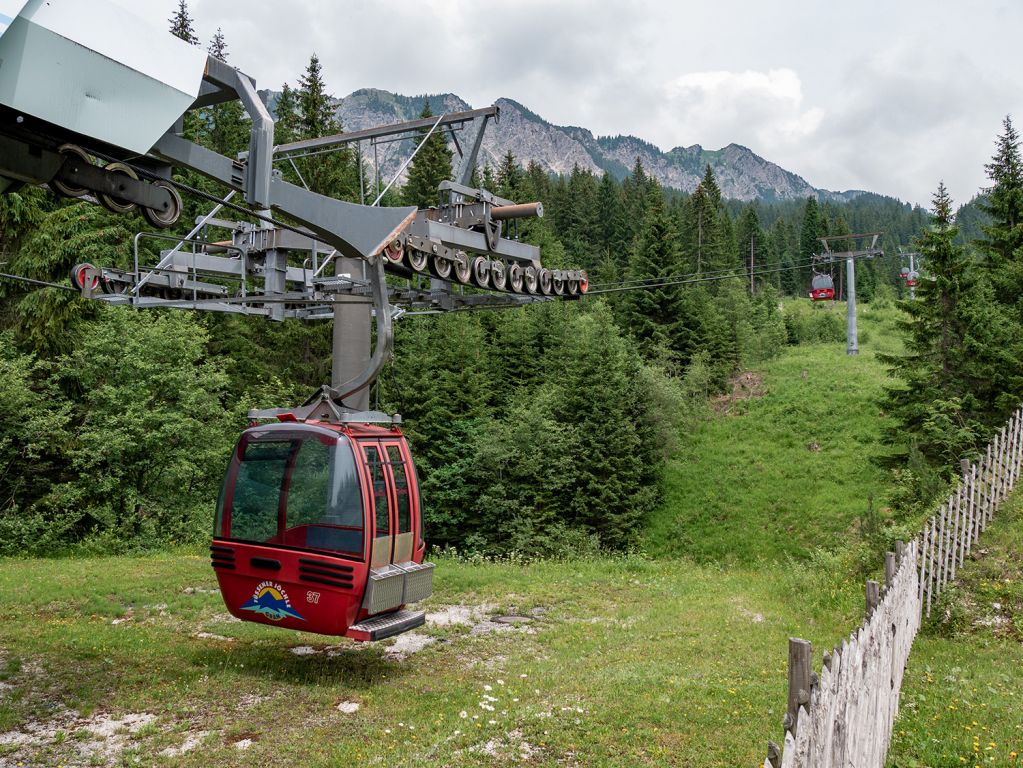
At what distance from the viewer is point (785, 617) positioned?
9.94 meters

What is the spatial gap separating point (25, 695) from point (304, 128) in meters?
27.2

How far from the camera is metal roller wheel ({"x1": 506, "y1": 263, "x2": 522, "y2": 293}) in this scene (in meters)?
9.52

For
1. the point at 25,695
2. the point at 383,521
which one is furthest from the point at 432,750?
the point at 25,695

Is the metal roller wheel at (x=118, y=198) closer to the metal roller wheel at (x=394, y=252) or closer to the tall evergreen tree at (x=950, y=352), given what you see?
the metal roller wheel at (x=394, y=252)

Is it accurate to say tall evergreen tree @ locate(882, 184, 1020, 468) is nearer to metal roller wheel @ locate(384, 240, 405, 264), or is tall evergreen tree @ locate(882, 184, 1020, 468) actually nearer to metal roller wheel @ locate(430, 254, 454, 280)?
metal roller wheel @ locate(430, 254, 454, 280)

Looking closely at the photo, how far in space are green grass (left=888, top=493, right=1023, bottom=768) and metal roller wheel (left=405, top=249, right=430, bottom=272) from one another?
569cm

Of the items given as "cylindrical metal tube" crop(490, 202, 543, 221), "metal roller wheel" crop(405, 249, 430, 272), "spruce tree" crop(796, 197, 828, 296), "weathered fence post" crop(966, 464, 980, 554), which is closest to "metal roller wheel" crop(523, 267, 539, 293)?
"cylindrical metal tube" crop(490, 202, 543, 221)

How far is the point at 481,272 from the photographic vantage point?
886cm

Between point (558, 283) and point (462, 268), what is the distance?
2.34m

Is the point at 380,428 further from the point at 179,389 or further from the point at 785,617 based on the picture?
the point at 179,389

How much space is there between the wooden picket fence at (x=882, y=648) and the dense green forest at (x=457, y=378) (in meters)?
2.02

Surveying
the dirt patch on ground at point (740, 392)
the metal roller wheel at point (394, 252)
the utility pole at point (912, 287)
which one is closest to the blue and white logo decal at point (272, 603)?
the metal roller wheel at point (394, 252)

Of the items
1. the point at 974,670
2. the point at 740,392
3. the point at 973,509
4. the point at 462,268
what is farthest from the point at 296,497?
the point at 740,392

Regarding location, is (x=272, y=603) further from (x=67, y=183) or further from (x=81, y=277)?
(x=81, y=277)
